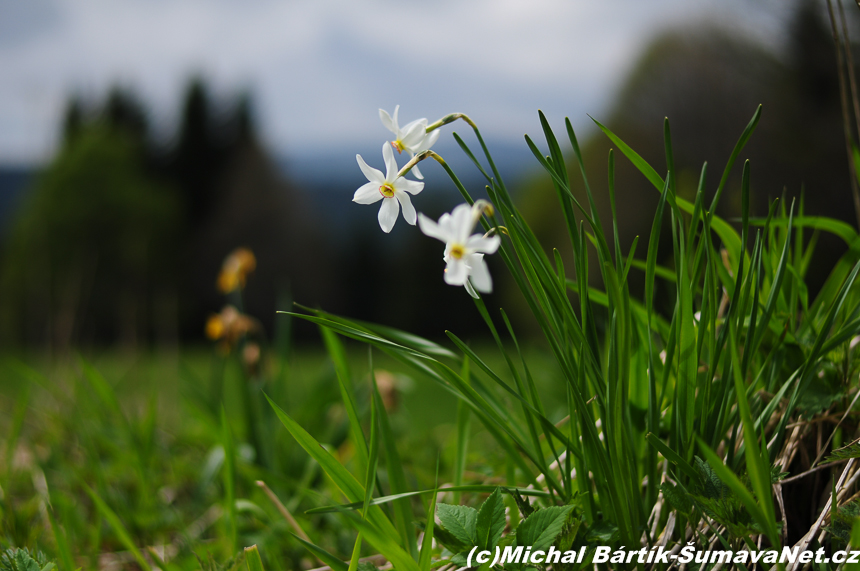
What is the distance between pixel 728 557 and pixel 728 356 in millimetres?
204

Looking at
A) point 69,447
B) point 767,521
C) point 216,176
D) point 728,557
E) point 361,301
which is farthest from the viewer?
point 216,176

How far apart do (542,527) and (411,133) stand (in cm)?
40

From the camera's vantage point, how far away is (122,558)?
1047mm

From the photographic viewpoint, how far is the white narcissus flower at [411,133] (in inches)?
20.6

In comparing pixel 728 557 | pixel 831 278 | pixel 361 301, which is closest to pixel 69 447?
pixel 728 557

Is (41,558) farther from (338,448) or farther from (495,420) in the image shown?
(338,448)

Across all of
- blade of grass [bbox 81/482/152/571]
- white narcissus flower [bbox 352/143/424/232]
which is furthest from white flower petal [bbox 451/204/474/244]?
blade of grass [bbox 81/482/152/571]

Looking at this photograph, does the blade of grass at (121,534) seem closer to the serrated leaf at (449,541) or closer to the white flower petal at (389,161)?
the serrated leaf at (449,541)

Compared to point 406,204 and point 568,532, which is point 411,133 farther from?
point 568,532

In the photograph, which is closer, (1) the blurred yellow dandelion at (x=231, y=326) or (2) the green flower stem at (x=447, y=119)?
(2) the green flower stem at (x=447, y=119)

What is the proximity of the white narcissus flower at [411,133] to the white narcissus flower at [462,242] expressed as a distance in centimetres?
14

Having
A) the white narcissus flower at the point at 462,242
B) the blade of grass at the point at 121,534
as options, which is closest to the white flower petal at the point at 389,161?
the white narcissus flower at the point at 462,242

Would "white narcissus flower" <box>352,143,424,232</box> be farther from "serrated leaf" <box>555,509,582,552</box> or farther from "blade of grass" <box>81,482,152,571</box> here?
"blade of grass" <box>81,482,152,571</box>

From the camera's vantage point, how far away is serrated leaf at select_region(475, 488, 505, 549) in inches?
21.3
